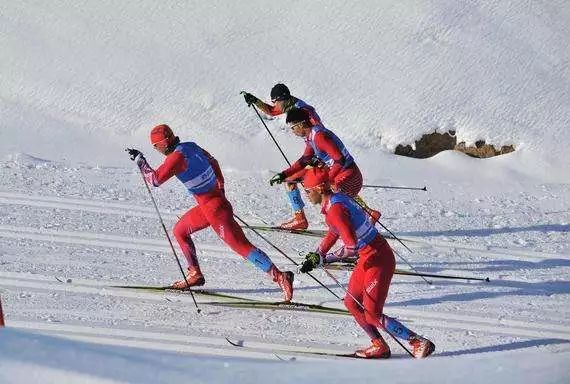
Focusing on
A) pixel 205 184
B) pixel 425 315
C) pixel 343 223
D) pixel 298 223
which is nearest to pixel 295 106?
pixel 298 223

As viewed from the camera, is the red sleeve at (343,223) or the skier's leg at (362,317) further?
the skier's leg at (362,317)

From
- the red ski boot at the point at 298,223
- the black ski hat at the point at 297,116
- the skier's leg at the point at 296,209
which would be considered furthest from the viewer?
the red ski boot at the point at 298,223

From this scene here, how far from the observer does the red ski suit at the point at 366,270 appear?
27.3ft

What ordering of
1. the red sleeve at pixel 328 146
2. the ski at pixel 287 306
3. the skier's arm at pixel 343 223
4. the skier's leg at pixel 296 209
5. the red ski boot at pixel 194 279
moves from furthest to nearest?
the skier's leg at pixel 296 209 → the red sleeve at pixel 328 146 → the red ski boot at pixel 194 279 → the ski at pixel 287 306 → the skier's arm at pixel 343 223

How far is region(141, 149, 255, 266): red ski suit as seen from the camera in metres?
9.29

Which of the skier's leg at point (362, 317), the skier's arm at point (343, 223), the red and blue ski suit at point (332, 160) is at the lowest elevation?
the skier's leg at point (362, 317)

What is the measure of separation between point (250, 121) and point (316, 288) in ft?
19.2

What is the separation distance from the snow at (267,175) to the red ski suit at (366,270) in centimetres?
53

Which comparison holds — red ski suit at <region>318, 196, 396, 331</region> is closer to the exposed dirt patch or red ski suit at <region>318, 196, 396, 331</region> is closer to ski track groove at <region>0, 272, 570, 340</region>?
ski track groove at <region>0, 272, 570, 340</region>

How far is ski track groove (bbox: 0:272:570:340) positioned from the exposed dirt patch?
568 cm

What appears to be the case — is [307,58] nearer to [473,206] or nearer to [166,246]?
[473,206]

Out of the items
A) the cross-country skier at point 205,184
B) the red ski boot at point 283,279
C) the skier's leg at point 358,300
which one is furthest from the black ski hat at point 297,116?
the skier's leg at point 358,300

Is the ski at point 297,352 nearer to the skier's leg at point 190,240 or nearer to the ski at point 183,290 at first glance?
the ski at point 183,290

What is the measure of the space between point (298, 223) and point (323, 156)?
1245 millimetres
